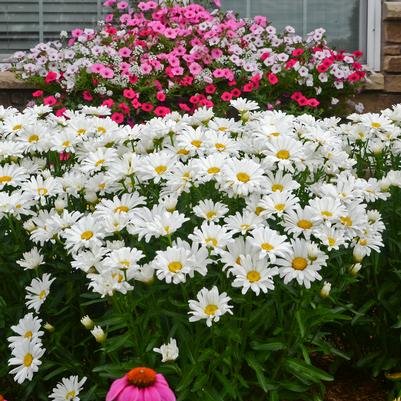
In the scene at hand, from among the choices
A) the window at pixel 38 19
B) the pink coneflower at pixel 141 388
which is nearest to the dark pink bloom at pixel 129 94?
the window at pixel 38 19

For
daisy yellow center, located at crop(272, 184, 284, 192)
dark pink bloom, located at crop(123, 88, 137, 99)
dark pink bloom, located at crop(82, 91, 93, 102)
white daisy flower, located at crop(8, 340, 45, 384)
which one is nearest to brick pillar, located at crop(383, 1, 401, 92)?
dark pink bloom, located at crop(123, 88, 137, 99)

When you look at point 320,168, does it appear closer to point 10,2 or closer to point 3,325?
point 3,325

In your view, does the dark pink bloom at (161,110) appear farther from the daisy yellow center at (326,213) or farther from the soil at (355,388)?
the daisy yellow center at (326,213)

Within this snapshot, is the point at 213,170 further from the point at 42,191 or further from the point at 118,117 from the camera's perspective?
the point at 118,117

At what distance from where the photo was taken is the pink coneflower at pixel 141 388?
137 centimetres

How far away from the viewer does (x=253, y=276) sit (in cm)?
181

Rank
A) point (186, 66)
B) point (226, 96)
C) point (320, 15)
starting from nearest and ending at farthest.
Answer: point (226, 96)
point (186, 66)
point (320, 15)

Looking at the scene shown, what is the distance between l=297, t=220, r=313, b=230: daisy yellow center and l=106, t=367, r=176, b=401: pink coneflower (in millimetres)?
706

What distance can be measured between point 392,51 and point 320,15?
0.64m

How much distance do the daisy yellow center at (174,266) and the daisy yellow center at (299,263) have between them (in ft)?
0.98

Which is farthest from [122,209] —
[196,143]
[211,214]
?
[196,143]

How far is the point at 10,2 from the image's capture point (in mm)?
5520

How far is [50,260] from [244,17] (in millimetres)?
3668

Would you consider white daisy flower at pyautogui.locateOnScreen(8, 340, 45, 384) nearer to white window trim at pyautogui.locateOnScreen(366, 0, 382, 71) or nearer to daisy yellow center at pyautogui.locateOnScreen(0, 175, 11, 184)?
daisy yellow center at pyautogui.locateOnScreen(0, 175, 11, 184)
